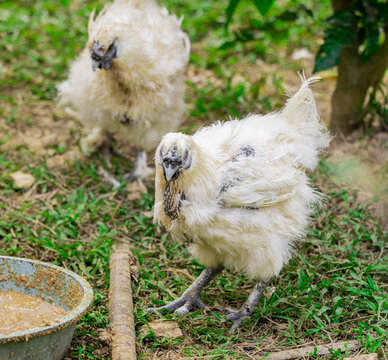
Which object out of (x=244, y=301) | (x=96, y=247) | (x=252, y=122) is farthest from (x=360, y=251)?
(x=96, y=247)

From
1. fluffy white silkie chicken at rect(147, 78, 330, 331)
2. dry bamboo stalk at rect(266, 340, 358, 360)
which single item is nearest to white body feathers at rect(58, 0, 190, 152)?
fluffy white silkie chicken at rect(147, 78, 330, 331)

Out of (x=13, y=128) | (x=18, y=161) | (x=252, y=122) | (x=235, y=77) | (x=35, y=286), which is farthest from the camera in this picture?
(x=235, y=77)

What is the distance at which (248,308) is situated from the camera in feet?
12.6

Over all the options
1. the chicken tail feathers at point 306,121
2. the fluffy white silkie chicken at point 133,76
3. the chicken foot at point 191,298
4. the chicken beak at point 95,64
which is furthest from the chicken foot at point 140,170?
the chicken tail feathers at point 306,121

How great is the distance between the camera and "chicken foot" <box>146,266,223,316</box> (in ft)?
12.7

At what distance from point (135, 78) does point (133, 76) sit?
3 cm

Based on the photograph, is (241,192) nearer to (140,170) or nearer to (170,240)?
(170,240)

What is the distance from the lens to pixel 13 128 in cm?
638

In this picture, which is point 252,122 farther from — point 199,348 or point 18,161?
point 18,161

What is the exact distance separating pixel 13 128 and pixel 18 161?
79 cm

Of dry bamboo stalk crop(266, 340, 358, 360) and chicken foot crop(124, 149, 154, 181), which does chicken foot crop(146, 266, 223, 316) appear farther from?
chicken foot crop(124, 149, 154, 181)

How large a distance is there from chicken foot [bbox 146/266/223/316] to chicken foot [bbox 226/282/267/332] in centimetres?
25

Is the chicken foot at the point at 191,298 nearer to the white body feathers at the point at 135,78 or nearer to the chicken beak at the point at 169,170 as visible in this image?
the chicken beak at the point at 169,170

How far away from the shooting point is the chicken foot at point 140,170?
18.8 ft
